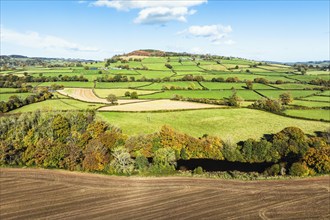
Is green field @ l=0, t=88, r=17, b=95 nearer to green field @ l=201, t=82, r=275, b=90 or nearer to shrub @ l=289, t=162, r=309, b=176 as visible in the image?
green field @ l=201, t=82, r=275, b=90

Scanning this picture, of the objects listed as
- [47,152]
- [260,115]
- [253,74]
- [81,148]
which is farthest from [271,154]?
[253,74]

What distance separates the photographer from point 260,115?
274 ft

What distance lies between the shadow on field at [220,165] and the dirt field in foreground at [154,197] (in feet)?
19.1

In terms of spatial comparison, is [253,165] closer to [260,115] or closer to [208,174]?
[208,174]

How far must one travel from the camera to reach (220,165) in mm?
54906

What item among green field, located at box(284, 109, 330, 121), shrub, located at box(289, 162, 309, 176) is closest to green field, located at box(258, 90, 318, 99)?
green field, located at box(284, 109, 330, 121)

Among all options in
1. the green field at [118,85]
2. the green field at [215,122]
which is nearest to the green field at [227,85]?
the green field at [118,85]

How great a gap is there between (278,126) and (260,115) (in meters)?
9.77

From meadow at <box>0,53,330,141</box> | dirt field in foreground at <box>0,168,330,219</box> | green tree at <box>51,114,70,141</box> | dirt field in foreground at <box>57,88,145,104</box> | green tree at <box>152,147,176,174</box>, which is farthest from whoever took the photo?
dirt field in foreground at <box>57,88,145,104</box>

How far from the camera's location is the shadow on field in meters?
53.1

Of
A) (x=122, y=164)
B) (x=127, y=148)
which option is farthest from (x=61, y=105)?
(x=122, y=164)

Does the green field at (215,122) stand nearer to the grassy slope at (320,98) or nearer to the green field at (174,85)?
the grassy slope at (320,98)

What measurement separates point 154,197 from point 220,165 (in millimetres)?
18694

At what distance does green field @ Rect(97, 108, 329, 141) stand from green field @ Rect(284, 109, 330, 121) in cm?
496
